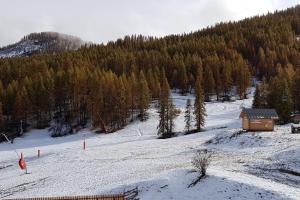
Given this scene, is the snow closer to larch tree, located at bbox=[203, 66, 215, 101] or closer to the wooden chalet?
the wooden chalet

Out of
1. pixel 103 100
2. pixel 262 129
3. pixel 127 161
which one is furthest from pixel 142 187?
pixel 103 100

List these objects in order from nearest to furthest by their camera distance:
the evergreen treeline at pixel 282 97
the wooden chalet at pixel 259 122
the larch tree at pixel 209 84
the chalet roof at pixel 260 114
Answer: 1. the wooden chalet at pixel 259 122
2. the chalet roof at pixel 260 114
3. the evergreen treeline at pixel 282 97
4. the larch tree at pixel 209 84

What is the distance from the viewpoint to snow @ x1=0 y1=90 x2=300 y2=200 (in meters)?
35.0

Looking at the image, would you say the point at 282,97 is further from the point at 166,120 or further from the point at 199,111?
the point at 166,120

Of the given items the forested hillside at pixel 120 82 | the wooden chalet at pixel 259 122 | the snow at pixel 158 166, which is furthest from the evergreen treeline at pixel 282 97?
the wooden chalet at pixel 259 122

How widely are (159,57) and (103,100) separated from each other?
6951 cm

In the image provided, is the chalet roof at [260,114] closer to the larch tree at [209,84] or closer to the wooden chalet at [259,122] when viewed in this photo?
the wooden chalet at [259,122]

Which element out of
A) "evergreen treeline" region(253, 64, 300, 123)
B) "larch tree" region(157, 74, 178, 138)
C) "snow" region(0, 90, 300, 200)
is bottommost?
"snow" region(0, 90, 300, 200)

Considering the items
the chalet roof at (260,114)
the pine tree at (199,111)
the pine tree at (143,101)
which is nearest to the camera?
the chalet roof at (260,114)

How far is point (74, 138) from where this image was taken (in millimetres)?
88688

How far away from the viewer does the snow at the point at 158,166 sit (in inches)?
1379

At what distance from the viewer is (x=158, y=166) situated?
48.4 meters

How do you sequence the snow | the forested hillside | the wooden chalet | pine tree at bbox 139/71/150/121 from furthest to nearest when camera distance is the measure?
the forested hillside, pine tree at bbox 139/71/150/121, the wooden chalet, the snow

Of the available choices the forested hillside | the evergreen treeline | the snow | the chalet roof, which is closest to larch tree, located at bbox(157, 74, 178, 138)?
the snow
